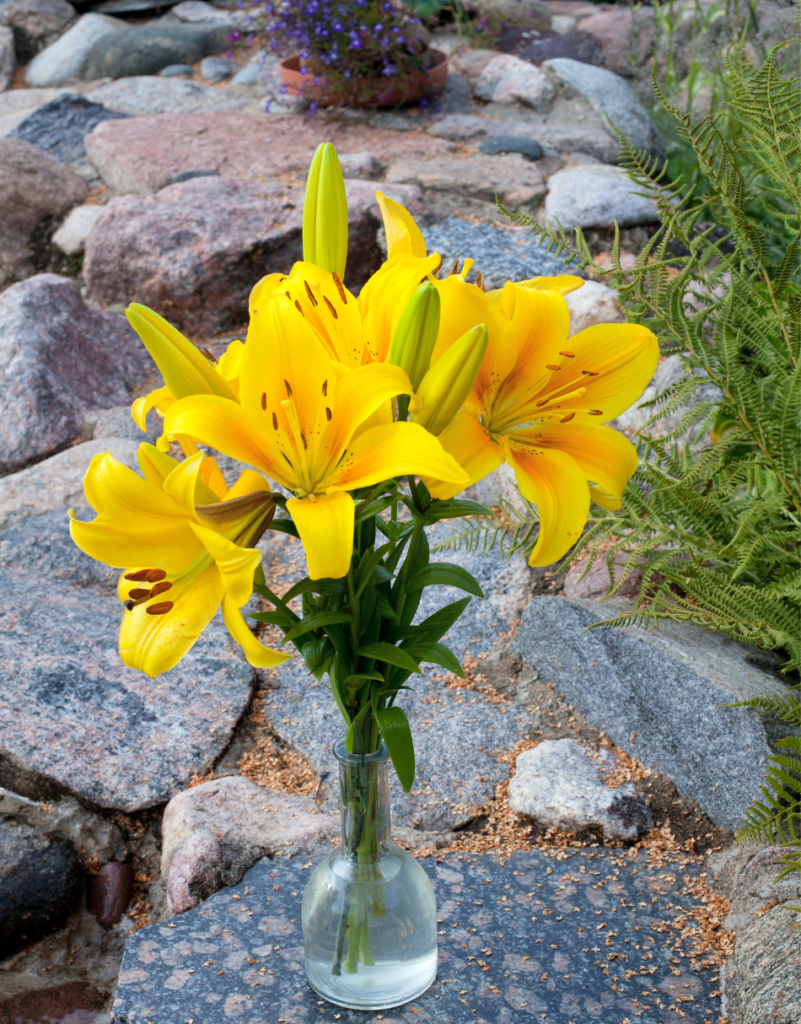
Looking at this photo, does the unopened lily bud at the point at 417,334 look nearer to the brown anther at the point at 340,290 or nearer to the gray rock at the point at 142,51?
the brown anther at the point at 340,290

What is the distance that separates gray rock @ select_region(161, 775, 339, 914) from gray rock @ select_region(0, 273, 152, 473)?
163cm

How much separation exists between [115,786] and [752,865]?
3.80ft

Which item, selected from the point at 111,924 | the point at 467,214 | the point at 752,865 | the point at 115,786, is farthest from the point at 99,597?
the point at 467,214

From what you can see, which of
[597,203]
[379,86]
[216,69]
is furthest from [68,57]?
[597,203]

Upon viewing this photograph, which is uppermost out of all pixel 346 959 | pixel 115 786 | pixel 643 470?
pixel 643 470

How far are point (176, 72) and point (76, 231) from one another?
6.87ft

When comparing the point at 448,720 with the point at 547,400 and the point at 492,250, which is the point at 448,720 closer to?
the point at 547,400

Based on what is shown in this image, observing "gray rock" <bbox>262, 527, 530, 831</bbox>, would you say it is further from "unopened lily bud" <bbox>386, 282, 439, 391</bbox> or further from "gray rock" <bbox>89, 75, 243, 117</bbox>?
"gray rock" <bbox>89, 75, 243, 117</bbox>

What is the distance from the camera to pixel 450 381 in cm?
81

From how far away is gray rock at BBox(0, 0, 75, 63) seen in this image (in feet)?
18.8

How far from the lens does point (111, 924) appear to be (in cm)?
166

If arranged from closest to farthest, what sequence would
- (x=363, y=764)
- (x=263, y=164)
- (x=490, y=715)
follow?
(x=363, y=764) → (x=490, y=715) → (x=263, y=164)

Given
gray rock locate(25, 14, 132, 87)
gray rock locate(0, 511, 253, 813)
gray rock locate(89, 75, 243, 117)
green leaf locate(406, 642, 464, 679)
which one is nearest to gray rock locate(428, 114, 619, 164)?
gray rock locate(89, 75, 243, 117)

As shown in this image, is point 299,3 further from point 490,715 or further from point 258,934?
point 258,934
